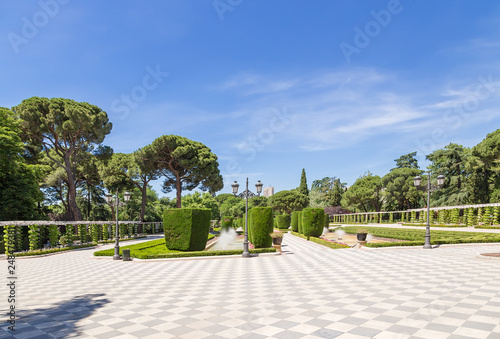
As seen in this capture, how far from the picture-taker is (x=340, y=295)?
809cm

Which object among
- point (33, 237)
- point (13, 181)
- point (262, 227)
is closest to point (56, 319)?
point (262, 227)

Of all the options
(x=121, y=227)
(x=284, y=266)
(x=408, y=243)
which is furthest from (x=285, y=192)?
(x=284, y=266)

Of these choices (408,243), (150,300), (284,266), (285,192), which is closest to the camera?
(150,300)

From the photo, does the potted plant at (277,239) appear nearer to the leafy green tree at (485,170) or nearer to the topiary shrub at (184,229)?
the topiary shrub at (184,229)

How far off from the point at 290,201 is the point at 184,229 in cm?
5536

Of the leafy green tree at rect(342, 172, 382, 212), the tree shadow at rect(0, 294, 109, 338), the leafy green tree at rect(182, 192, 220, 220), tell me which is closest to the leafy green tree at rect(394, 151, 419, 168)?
the leafy green tree at rect(342, 172, 382, 212)

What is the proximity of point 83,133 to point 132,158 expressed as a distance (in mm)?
10288

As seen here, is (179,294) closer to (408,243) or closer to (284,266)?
(284,266)

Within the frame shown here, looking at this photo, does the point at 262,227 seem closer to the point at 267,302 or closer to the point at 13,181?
the point at 267,302

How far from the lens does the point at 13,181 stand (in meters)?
25.7

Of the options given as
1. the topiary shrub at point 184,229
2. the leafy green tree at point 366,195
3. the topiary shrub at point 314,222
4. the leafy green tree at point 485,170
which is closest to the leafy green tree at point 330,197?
the leafy green tree at point 366,195

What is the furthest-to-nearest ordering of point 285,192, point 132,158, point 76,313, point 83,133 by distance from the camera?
1. point 285,192
2. point 132,158
3. point 83,133
4. point 76,313

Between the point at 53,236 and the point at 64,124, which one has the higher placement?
the point at 64,124

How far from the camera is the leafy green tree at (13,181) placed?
23.6m
